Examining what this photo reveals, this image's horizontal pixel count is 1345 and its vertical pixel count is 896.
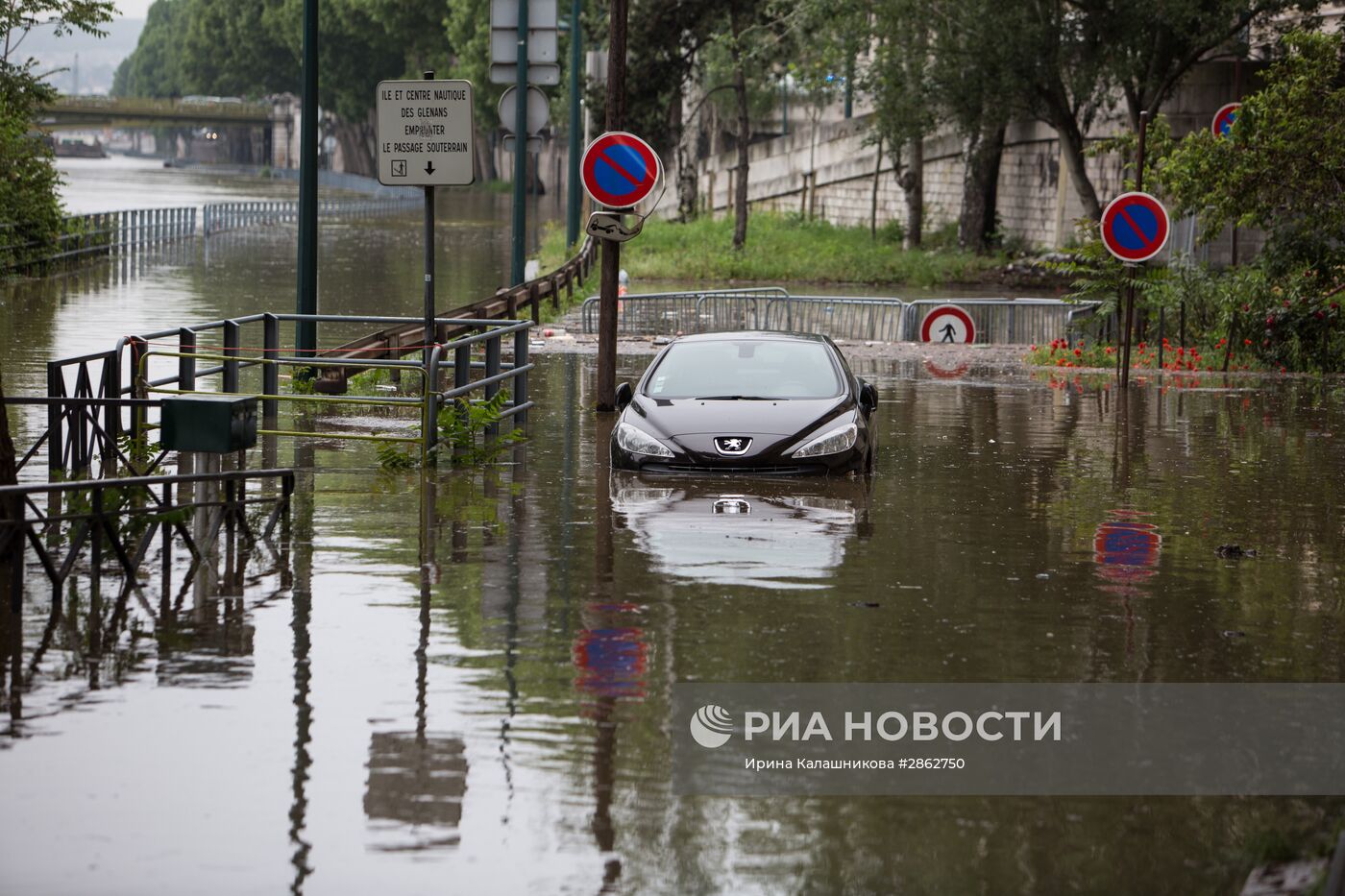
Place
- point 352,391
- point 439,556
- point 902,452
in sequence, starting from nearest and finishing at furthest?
point 439,556 < point 902,452 < point 352,391

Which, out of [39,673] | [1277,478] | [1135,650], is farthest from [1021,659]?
[1277,478]

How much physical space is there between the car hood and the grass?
27.4m

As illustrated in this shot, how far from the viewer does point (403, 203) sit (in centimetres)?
8488

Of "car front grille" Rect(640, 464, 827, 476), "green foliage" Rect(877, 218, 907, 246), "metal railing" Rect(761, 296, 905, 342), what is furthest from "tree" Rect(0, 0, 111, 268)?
"green foliage" Rect(877, 218, 907, 246)

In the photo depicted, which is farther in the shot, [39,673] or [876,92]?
[876,92]

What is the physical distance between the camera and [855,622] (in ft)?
A: 29.6

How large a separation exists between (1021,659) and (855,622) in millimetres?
952

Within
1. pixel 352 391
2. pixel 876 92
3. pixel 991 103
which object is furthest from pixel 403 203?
pixel 352 391

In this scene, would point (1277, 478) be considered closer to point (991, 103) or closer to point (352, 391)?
point (352, 391)

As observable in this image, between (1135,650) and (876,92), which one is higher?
(876,92)

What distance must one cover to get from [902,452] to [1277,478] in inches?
119

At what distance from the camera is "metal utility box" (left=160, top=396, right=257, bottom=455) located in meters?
10.5

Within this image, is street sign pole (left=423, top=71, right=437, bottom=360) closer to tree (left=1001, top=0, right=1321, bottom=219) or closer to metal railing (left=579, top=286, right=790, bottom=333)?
metal railing (left=579, top=286, right=790, bottom=333)

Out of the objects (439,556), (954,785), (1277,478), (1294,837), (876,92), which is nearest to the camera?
(1294,837)
